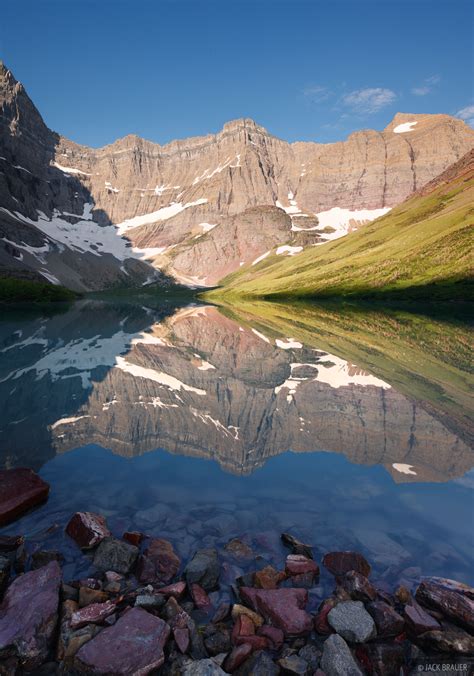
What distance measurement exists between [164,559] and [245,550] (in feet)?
7.17

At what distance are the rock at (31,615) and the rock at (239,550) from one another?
4216 millimetres

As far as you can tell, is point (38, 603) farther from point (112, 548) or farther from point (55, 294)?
point (55, 294)

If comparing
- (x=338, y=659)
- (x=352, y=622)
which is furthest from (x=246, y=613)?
(x=352, y=622)

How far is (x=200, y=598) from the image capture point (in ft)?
27.2

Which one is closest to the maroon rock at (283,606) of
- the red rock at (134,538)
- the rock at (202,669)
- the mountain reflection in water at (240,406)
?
the rock at (202,669)

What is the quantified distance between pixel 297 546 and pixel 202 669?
4.21 metres

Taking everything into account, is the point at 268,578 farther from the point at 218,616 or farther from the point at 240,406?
the point at 240,406

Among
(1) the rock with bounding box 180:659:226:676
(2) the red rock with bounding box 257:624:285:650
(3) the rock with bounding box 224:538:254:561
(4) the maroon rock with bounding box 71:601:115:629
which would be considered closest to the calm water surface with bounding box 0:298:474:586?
(3) the rock with bounding box 224:538:254:561

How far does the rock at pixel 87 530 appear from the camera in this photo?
32.7ft

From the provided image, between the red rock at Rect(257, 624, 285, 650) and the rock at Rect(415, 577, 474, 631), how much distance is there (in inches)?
133

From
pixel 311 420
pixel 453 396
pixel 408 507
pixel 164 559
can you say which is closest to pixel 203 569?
pixel 164 559

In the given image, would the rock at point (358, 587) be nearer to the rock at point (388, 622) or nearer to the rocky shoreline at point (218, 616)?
the rocky shoreline at point (218, 616)

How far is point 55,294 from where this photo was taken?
160m

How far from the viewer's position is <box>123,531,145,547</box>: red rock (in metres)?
10.2
